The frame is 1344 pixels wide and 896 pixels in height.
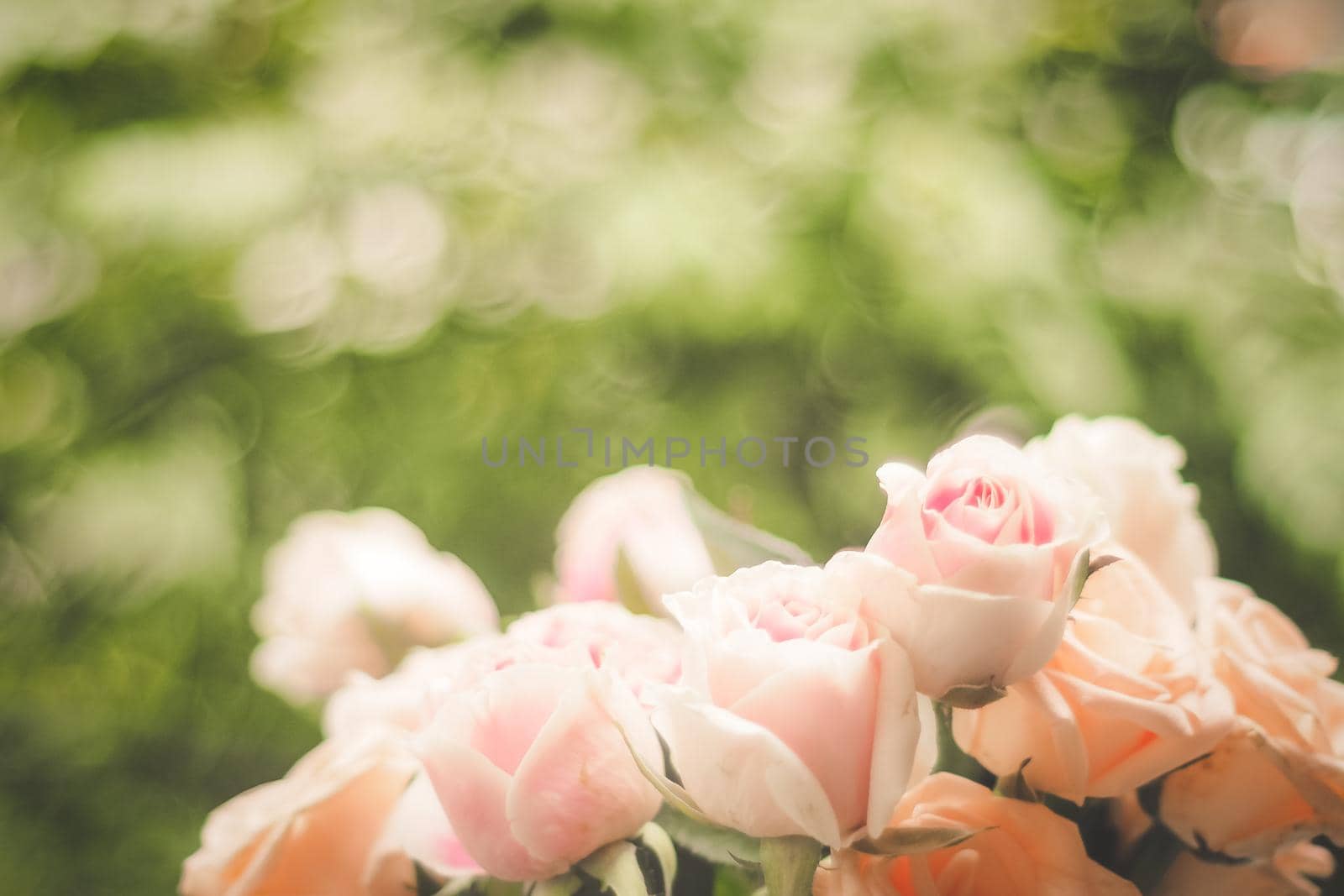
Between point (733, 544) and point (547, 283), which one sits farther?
point (547, 283)

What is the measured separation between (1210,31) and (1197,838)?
0.55 metres

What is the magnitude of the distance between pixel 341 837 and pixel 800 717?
5.9 inches

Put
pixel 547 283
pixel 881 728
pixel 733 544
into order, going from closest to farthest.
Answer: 1. pixel 881 728
2. pixel 733 544
3. pixel 547 283

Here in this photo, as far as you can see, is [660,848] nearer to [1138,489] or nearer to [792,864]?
[792,864]

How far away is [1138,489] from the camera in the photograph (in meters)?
0.28

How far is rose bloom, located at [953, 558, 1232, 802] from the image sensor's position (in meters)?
0.21

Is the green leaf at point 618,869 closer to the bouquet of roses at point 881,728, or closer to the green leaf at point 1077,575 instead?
the bouquet of roses at point 881,728

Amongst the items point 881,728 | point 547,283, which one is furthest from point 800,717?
point 547,283

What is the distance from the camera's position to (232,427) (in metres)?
0.57

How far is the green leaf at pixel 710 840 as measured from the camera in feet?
0.73

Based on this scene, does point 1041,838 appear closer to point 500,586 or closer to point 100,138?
point 500,586

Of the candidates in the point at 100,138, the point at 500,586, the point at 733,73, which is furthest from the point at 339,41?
the point at 500,586

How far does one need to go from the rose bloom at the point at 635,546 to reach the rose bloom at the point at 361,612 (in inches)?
1.6

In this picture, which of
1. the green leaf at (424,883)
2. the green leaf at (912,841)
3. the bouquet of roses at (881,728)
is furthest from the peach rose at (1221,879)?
the green leaf at (424,883)
